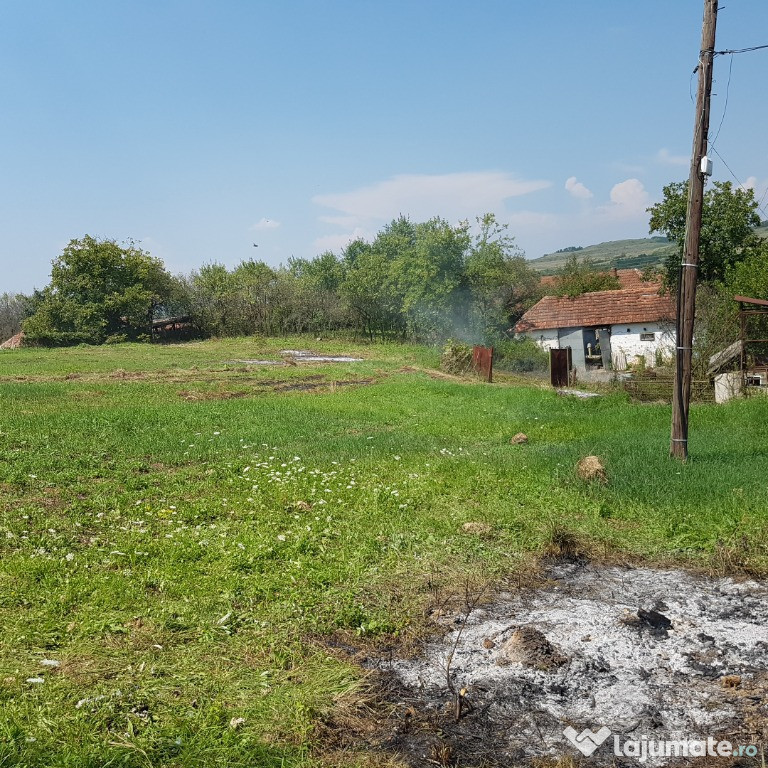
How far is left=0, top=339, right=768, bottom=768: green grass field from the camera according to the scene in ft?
13.5

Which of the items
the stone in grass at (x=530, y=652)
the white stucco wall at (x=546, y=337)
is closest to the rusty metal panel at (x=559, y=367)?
the white stucco wall at (x=546, y=337)

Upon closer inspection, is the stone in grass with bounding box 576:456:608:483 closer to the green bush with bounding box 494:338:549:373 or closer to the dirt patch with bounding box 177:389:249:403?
the dirt patch with bounding box 177:389:249:403

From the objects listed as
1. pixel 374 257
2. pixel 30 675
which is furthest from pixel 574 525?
pixel 374 257

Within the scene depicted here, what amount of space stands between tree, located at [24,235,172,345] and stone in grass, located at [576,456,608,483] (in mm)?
44767

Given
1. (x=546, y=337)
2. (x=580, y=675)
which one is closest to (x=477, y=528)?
(x=580, y=675)

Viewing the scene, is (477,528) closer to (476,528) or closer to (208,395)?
(476,528)

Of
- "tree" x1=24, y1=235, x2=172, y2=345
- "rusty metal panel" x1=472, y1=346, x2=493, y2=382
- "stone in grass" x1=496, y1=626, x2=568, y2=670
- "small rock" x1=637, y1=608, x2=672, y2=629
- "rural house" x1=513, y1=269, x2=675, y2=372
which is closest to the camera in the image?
"stone in grass" x1=496, y1=626, x2=568, y2=670

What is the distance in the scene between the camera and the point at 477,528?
25.0 feet

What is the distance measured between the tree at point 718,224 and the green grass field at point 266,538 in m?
21.6

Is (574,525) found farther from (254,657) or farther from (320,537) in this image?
(254,657)

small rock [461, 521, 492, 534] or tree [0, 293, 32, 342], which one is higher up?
tree [0, 293, 32, 342]

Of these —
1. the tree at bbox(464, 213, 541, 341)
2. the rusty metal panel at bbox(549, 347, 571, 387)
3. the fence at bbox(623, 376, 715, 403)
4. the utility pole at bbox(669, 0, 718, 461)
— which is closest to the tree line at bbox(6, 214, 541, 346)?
the tree at bbox(464, 213, 541, 341)

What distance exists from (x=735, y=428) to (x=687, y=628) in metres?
8.89

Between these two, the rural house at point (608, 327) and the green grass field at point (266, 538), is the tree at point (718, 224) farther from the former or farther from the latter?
the green grass field at point (266, 538)
